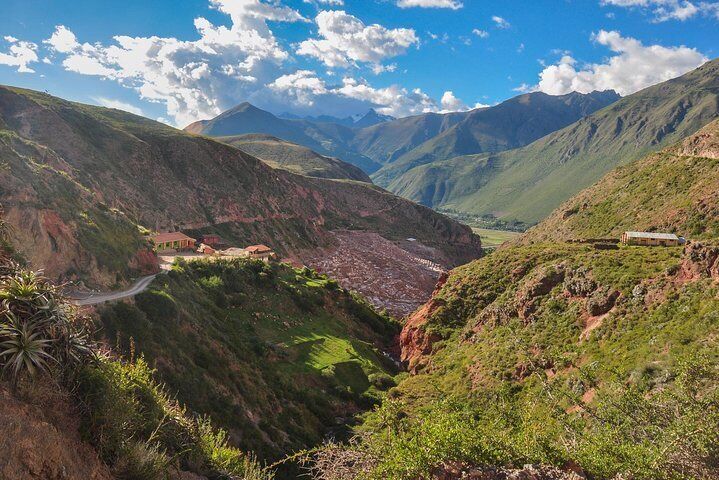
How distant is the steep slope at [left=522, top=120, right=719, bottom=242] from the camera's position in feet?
132

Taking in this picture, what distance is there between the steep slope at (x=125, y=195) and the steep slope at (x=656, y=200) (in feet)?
160

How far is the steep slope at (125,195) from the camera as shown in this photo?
25.2 m

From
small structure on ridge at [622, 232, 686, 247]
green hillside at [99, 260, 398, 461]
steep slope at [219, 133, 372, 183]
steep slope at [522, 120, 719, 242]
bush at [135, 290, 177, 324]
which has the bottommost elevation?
green hillside at [99, 260, 398, 461]

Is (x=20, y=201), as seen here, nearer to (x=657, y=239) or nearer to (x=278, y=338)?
(x=278, y=338)

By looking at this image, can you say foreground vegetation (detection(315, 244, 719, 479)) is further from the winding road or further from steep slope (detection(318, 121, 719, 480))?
the winding road

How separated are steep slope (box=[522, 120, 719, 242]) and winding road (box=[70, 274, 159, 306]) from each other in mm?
45413

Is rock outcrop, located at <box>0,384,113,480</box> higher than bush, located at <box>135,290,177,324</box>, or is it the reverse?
rock outcrop, located at <box>0,384,113,480</box>

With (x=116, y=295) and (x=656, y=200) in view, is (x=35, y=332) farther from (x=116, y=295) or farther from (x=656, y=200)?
(x=656, y=200)

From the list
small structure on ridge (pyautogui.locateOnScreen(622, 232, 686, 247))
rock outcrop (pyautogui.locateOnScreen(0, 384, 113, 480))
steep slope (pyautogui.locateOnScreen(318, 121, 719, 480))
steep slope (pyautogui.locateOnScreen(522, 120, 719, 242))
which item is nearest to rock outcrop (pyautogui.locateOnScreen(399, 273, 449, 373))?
steep slope (pyautogui.locateOnScreen(318, 121, 719, 480))

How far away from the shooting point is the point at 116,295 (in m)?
23.3

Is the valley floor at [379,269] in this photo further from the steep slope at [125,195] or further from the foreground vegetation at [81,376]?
the foreground vegetation at [81,376]

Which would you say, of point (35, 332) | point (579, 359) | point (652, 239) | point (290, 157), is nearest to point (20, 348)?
point (35, 332)

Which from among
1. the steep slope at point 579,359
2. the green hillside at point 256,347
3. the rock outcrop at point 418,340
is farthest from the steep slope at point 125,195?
the rock outcrop at point 418,340

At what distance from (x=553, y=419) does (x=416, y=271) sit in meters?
75.2
